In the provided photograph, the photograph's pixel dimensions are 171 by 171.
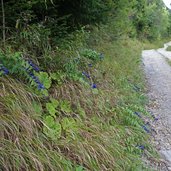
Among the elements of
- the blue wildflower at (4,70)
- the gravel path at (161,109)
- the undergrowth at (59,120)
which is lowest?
the gravel path at (161,109)

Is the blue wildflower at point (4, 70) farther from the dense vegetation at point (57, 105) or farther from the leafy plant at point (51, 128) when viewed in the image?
the leafy plant at point (51, 128)

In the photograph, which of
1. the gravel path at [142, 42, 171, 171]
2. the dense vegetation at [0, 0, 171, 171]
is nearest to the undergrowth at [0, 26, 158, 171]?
the dense vegetation at [0, 0, 171, 171]

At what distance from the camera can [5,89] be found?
3.55m

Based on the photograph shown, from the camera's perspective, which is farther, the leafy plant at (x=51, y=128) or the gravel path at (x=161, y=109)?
the gravel path at (x=161, y=109)

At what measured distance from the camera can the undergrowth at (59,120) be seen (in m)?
3.07

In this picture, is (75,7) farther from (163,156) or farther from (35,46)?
(163,156)

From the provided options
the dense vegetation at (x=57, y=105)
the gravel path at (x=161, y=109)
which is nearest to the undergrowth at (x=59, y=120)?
the dense vegetation at (x=57, y=105)

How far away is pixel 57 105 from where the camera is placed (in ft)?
13.2

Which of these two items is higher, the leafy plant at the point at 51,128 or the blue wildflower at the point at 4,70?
the blue wildflower at the point at 4,70

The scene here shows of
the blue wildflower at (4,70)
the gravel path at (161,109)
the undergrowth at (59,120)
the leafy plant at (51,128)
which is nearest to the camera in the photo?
the undergrowth at (59,120)

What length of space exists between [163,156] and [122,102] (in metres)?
1.48

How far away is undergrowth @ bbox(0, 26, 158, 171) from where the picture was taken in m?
3.07

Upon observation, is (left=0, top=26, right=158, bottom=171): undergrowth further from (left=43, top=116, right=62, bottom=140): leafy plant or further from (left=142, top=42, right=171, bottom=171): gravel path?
Answer: (left=142, top=42, right=171, bottom=171): gravel path

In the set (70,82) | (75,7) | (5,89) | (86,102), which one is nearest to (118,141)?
(86,102)
